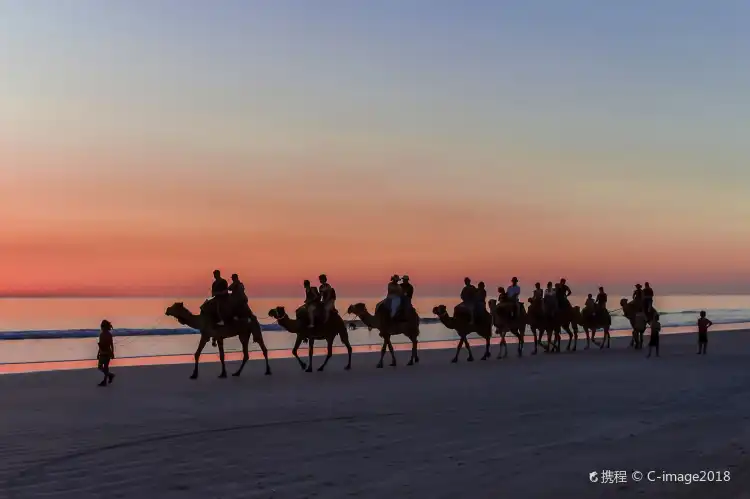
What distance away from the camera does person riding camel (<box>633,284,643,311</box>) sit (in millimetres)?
30492

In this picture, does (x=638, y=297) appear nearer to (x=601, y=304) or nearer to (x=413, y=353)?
(x=601, y=304)

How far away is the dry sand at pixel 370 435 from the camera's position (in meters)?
8.52

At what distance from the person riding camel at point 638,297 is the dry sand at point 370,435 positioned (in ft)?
35.5

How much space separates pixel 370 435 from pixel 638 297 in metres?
21.8

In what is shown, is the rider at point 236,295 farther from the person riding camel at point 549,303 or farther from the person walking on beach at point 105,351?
the person riding camel at point 549,303

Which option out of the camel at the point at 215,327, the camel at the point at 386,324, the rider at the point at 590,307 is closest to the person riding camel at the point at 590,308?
the rider at the point at 590,307

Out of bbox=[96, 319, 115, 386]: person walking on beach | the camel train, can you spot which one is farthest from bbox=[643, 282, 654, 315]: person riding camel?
bbox=[96, 319, 115, 386]: person walking on beach

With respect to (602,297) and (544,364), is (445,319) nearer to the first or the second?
(544,364)

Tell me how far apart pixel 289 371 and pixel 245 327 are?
231 cm

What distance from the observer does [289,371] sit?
22.0 meters

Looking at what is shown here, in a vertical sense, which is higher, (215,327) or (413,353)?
(215,327)

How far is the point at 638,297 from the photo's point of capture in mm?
30938

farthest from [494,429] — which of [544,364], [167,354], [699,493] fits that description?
[167,354]

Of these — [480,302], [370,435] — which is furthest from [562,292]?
[370,435]
